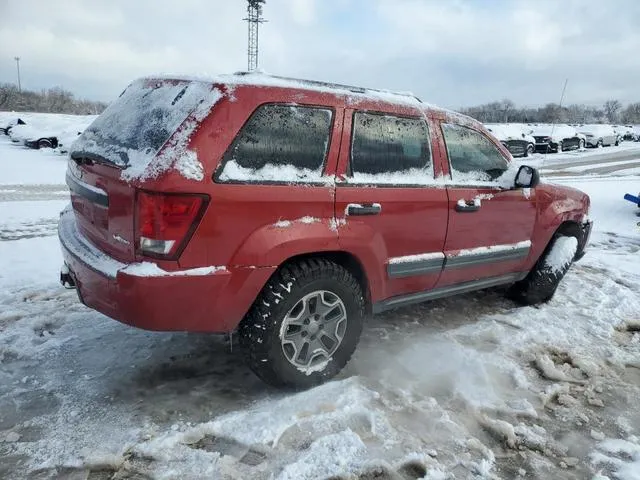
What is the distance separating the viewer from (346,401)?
3.23 metres

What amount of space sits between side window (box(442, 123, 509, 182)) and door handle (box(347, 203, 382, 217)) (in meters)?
0.89

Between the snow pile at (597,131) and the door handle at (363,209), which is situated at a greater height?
the snow pile at (597,131)

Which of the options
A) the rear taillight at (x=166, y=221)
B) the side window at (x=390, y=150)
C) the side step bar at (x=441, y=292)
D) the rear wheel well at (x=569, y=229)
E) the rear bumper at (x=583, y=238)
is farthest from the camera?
the rear bumper at (x=583, y=238)

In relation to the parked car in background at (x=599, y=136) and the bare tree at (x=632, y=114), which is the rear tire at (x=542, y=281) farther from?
the bare tree at (x=632, y=114)

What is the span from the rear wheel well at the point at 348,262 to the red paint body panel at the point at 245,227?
0.04m

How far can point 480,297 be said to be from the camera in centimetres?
541

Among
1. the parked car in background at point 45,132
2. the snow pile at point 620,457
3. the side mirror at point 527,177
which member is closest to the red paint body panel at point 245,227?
the side mirror at point 527,177

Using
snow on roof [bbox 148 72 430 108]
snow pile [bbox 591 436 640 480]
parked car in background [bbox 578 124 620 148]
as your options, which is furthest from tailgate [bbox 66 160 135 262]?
parked car in background [bbox 578 124 620 148]

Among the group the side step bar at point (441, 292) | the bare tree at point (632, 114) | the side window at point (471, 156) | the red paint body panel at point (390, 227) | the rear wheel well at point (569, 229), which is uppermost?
the bare tree at point (632, 114)

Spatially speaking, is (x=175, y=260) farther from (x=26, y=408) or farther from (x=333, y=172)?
(x=26, y=408)

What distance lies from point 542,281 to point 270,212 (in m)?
3.22

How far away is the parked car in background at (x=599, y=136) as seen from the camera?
33688 millimetres

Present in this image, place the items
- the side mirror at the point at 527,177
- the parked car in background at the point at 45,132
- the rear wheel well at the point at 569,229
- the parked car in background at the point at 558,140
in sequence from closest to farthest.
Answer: the side mirror at the point at 527,177 → the rear wheel well at the point at 569,229 → the parked car in background at the point at 45,132 → the parked car in background at the point at 558,140

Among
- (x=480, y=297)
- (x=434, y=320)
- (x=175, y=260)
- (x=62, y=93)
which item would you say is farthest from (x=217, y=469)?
(x=62, y=93)
